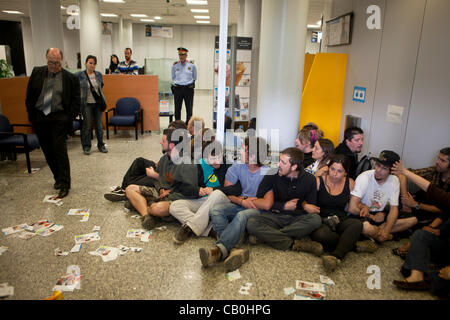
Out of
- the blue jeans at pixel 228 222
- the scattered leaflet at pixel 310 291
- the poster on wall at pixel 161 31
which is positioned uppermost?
the poster on wall at pixel 161 31

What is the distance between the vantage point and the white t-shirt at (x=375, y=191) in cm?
365

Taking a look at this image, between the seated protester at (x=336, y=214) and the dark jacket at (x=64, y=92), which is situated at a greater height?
the dark jacket at (x=64, y=92)

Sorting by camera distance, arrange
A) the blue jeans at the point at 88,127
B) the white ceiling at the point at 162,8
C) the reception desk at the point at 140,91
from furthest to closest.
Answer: the white ceiling at the point at 162,8 < the reception desk at the point at 140,91 < the blue jeans at the point at 88,127

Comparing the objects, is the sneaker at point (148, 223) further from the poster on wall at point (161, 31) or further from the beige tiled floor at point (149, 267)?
the poster on wall at point (161, 31)

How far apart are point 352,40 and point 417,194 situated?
10.2 feet

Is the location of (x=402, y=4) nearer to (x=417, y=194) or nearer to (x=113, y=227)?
(x=417, y=194)

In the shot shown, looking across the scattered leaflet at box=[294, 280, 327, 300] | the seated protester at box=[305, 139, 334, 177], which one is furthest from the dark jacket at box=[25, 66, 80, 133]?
the scattered leaflet at box=[294, 280, 327, 300]

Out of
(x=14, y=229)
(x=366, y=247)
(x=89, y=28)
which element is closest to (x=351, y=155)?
Answer: (x=366, y=247)

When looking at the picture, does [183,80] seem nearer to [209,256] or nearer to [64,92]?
[64,92]

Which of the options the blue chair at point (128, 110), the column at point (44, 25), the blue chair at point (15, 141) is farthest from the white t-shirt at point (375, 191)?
the column at point (44, 25)

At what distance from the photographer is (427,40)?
4.36 meters

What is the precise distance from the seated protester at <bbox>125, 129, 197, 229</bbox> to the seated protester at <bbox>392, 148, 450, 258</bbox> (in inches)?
87.1

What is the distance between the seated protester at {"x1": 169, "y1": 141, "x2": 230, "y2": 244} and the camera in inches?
144

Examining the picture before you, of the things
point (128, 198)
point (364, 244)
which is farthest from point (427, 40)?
point (128, 198)
